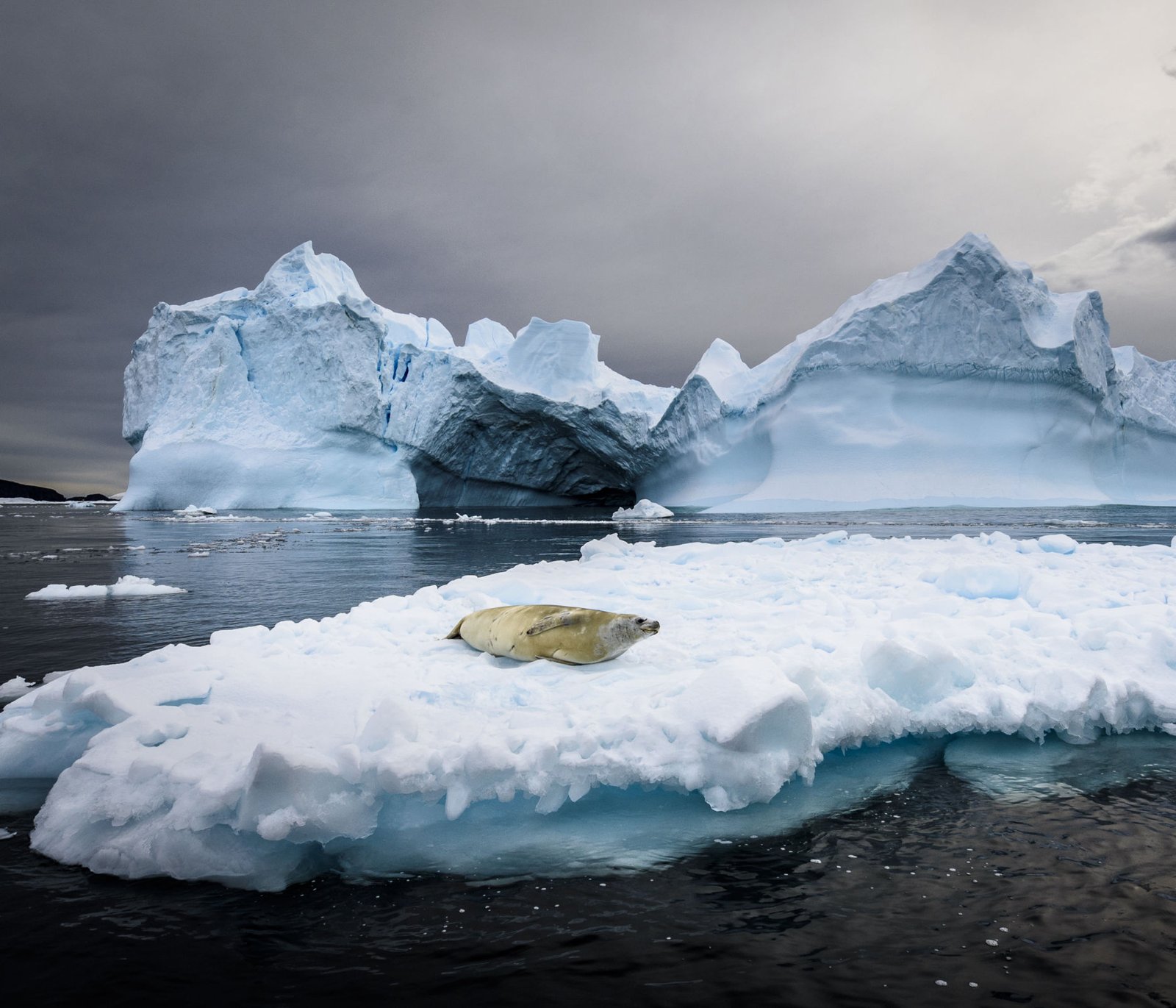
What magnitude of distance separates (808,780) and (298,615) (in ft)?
16.8

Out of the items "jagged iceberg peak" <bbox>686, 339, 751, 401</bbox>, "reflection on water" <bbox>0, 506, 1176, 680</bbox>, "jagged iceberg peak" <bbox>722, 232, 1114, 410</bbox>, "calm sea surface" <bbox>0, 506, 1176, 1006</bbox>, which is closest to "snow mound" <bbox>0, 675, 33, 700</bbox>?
"reflection on water" <bbox>0, 506, 1176, 680</bbox>

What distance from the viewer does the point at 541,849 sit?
2.43m

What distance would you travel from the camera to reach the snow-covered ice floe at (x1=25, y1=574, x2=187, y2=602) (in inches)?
300

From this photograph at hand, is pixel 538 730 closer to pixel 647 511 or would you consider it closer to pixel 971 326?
pixel 647 511

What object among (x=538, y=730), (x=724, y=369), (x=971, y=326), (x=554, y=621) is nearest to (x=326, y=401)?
(x=724, y=369)

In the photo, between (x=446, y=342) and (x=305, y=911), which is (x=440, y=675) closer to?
(x=305, y=911)

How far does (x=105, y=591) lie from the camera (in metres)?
7.89

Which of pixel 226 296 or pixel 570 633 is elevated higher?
pixel 226 296

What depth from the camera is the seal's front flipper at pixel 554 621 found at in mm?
3582

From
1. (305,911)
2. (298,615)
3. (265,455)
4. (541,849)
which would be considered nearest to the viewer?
(305,911)

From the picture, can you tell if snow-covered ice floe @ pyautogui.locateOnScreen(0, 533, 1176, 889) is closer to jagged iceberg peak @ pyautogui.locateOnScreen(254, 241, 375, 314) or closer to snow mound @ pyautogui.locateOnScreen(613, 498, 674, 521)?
snow mound @ pyautogui.locateOnScreen(613, 498, 674, 521)

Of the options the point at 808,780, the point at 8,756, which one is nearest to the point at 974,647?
the point at 808,780

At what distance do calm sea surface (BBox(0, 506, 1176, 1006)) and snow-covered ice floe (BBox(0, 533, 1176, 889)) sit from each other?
161 millimetres

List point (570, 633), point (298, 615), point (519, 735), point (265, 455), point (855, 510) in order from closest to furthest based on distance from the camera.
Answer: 1. point (519, 735)
2. point (570, 633)
3. point (298, 615)
4. point (855, 510)
5. point (265, 455)
